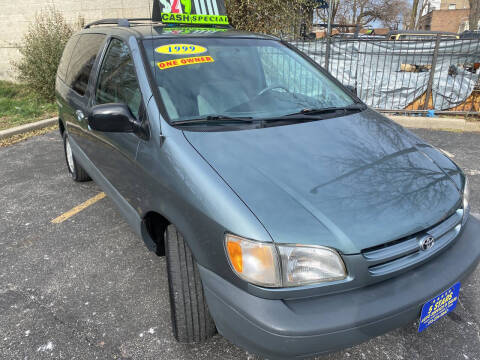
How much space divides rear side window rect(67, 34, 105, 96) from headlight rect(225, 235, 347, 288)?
7.73 feet

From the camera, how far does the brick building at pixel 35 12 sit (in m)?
8.74

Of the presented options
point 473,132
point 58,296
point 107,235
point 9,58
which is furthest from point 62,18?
Result: point 473,132

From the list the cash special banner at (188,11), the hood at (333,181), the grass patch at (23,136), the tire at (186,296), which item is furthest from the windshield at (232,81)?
the grass patch at (23,136)

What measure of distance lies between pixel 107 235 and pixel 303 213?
221cm

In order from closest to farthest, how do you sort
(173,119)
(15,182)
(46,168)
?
1. (173,119)
2. (15,182)
3. (46,168)

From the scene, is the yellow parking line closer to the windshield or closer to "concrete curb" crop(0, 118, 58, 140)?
the windshield

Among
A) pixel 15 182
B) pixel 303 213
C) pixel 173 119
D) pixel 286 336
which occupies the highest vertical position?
pixel 173 119

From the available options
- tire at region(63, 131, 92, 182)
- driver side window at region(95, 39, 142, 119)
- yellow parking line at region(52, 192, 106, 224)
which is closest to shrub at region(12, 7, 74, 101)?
tire at region(63, 131, 92, 182)

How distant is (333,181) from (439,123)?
5694 millimetres

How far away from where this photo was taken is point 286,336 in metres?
1.45

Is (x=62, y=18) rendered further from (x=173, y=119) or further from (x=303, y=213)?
(x=303, y=213)

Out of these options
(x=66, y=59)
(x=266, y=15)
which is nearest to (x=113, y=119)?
(x=66, y=59)

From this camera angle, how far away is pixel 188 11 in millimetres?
3938

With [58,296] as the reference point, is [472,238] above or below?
above
